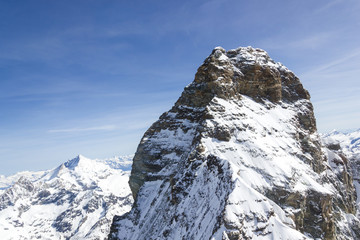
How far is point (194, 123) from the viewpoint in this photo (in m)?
82.3

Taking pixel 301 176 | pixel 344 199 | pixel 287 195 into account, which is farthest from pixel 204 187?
pixel 344 199

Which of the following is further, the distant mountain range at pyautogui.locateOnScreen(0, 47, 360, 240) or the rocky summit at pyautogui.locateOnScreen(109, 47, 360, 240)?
the rocky summit at pyautogui.locateOnScreen(109, 47, 360, 240)

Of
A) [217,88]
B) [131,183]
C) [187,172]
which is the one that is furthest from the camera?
[131,183]

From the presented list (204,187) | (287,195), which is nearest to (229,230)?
(204,187)

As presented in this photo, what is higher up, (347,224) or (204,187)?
(204,187)

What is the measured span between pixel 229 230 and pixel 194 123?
49850mm

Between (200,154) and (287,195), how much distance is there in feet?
69.2

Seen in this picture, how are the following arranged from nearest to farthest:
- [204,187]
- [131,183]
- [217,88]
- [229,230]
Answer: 1. [229,230]
2. [204,187]
3. [217,88]
4. [131,183]

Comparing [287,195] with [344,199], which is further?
[344,199]

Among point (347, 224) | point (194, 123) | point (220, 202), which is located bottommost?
point (347, 224)

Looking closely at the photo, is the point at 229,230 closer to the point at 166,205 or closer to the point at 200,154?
the point at 200,154

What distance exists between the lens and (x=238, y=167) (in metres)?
59.8

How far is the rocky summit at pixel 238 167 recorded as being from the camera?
40812mm

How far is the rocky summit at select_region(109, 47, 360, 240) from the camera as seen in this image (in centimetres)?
4081
